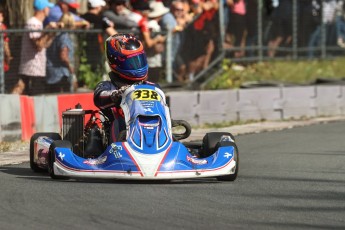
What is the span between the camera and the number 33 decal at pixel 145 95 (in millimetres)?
10125

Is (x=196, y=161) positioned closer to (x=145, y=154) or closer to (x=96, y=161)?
(x=145, y=154)

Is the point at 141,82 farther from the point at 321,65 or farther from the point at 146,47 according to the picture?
the point at 321,65

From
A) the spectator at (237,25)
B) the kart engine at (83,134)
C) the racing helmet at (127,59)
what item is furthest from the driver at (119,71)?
the spectator at (237,25)

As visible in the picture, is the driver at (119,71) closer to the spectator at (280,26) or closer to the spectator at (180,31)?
the spectator at (180,31)

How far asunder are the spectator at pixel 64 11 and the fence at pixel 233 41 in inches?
10.3

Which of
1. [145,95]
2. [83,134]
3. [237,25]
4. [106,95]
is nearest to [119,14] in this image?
[237,25]

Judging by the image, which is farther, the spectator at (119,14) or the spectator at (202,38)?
the spectator at (202,38)

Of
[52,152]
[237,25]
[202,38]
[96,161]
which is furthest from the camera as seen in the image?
[237,25]

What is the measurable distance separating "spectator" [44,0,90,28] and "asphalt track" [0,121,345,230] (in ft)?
15.5

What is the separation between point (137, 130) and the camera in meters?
9.83

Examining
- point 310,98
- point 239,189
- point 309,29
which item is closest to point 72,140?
point 239,189

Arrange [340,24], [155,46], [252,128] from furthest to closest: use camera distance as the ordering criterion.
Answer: [340,24] → [155,46] → [252,128]

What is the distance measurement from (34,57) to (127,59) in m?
4.87

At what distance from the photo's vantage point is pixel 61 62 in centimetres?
1598
